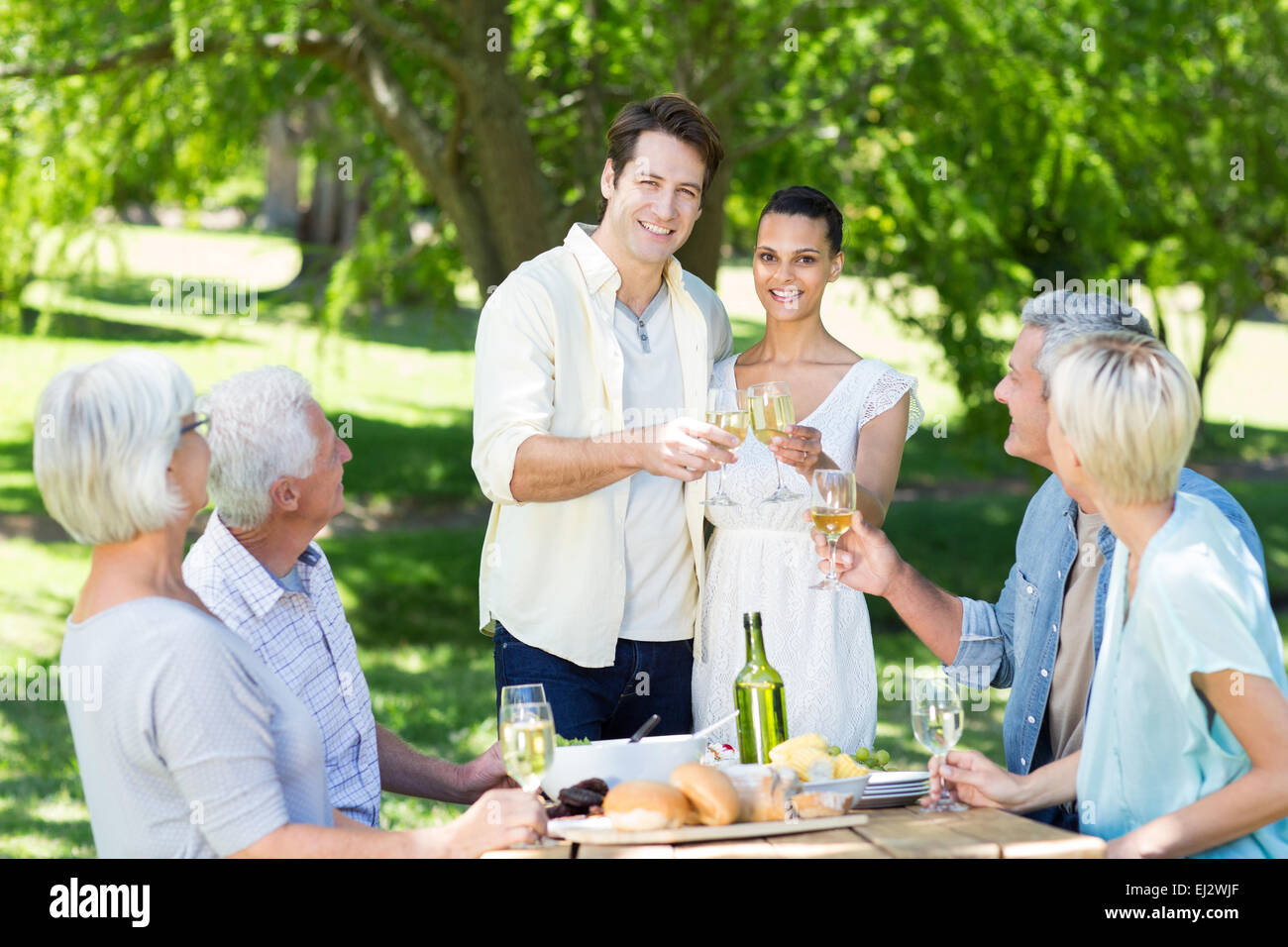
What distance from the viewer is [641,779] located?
274 cm

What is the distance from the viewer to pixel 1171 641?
2.56 meters

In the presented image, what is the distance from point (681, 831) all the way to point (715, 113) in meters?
6.61

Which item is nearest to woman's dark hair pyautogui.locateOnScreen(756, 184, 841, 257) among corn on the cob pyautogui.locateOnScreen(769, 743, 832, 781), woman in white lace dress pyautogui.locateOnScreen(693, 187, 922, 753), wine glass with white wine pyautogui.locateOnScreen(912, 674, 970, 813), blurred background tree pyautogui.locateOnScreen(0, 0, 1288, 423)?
woman in white lace dress pyautogui.locateOnScreen(693, 187, 922, 753)

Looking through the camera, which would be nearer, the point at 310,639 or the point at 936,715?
the point at 936,715

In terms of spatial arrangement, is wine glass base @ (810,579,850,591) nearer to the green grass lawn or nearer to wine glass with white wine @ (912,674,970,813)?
wine glass with white wine @ (912,674,970,813)

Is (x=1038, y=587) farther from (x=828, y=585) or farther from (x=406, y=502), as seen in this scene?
(x=406, y=502)

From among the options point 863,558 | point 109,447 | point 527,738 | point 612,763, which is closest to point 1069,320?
point 863,558

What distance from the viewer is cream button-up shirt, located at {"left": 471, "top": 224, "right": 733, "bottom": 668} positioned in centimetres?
364

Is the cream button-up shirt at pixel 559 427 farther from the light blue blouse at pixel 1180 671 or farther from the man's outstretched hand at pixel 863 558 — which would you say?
the light blue blouse at pixel 1180 671

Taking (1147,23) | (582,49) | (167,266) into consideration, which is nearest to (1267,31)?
(1147,23)

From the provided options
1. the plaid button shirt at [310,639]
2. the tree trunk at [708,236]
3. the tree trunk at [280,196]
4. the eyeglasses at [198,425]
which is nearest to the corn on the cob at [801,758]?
the plaid button shirt at [310,639]

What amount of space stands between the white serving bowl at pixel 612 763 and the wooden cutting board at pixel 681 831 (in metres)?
0.17

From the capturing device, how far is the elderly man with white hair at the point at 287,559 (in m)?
3.06
